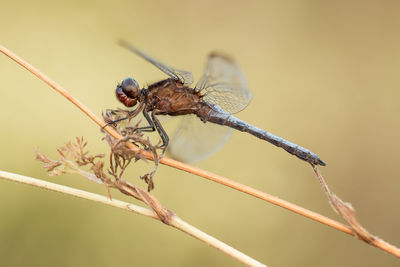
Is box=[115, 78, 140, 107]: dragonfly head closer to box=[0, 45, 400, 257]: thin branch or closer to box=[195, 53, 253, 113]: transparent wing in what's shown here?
box=[195, 53, 253, 113]: transparent wing

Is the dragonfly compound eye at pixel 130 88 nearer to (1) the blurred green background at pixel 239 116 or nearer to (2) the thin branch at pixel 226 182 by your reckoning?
(2) the thin branch at pixel 226 182

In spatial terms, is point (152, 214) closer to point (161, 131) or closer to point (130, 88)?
point (161, 131)

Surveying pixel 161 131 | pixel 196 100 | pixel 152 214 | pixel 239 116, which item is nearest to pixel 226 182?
pixel 152 214

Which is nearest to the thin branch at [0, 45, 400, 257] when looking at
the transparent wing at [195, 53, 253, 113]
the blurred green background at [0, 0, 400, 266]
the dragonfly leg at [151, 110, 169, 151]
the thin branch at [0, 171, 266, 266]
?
the thin branch at [0, 171, 266, 266]

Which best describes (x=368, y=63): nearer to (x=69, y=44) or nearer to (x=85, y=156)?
(x=69, y=44)

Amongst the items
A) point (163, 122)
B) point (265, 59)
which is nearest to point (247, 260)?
point (163, 122)

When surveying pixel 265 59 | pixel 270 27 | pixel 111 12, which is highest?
pixel 270 27

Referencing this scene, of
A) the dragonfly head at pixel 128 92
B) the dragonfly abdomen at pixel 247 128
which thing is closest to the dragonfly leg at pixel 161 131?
the dragonfly head at pixel 128 92
